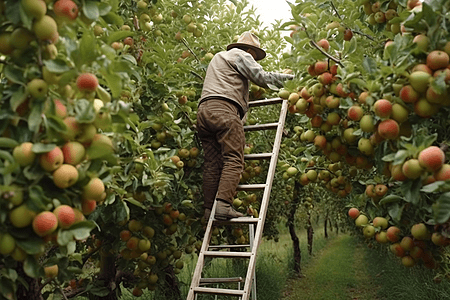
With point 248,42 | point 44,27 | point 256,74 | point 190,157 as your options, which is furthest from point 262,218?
point 44,27

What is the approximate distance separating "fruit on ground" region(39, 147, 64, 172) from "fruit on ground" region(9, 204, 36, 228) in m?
0.15

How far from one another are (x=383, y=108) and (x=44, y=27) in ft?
4.81

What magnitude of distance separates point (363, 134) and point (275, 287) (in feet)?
16.6

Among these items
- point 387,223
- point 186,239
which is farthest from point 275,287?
point 387,223

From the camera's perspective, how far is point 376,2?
8.87ft

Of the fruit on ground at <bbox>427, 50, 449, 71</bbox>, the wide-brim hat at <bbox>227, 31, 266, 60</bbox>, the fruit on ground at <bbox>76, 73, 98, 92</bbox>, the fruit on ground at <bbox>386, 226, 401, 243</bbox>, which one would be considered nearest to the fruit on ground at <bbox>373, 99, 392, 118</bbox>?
the fruit on ground at <bbox>427, 50, 449, 71</bbox>

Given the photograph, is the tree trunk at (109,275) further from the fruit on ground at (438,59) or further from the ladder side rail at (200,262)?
the fruit on ground at (438,59)

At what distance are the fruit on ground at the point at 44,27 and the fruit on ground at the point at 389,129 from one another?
4.86 feet

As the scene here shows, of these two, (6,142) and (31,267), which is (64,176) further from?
(31,267)

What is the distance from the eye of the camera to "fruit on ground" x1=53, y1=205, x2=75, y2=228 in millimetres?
1468

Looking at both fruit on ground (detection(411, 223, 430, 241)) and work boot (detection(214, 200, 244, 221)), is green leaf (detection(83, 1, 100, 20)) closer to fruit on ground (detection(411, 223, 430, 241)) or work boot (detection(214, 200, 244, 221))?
fruit on ground (detection(411, 223, 430, 241))

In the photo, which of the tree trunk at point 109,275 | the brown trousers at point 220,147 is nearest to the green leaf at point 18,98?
the brown trousers at point 220,147

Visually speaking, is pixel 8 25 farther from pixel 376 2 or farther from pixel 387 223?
pixel 387 223

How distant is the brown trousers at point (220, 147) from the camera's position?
3664mm
